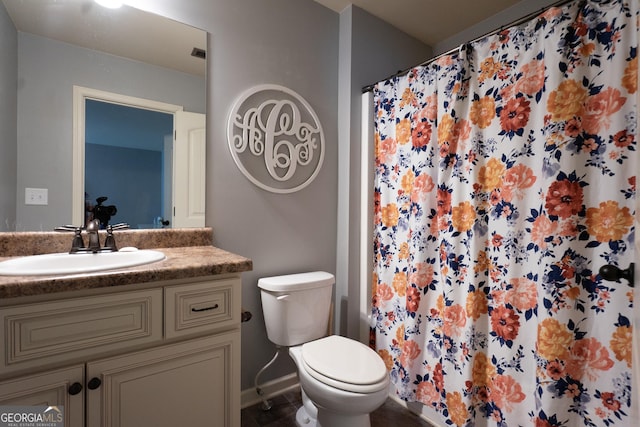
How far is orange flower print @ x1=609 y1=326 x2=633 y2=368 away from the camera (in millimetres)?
1031

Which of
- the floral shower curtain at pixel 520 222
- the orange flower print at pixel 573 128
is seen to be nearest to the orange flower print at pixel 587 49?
the floral shower curtain at pixel 520 222

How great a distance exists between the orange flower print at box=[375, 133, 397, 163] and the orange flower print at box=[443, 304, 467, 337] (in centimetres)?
89

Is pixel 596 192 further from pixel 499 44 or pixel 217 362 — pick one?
pixel 217 362

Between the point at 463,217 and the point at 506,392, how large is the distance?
77 centimetres

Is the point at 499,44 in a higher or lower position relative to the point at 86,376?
higher

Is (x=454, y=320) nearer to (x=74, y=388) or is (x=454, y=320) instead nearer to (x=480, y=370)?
(x=480, y=370)

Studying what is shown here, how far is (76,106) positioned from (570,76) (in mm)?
1940

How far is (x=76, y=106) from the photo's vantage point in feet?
4.28

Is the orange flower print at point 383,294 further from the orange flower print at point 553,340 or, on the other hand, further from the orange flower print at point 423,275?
the orange flower print at point 553,340

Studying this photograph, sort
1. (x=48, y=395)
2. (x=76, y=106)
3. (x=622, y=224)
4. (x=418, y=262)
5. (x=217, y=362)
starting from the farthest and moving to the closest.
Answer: (x=418, y=262) < (x=76, y=106) < (x=217, y=362) < (x=622, y=224) < (x=48, y=395)

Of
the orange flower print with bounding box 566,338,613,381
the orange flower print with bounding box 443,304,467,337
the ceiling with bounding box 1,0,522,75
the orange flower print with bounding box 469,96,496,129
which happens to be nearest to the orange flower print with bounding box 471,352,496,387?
the orange flower print with bounding box 443,304,467,337

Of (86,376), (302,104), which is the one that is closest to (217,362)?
(86,376)

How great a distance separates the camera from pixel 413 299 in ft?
5.52

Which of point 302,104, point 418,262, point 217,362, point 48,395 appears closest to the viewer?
point 48,395
